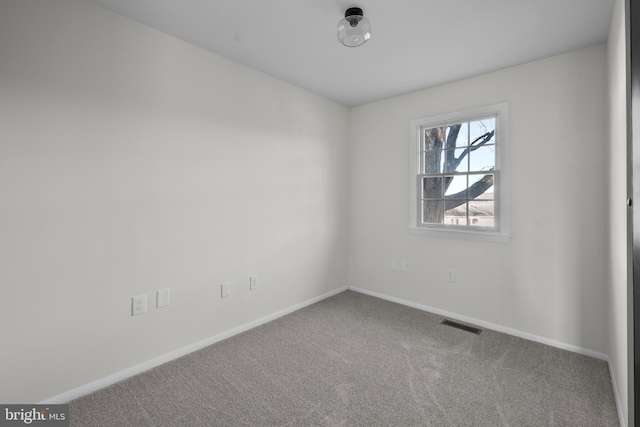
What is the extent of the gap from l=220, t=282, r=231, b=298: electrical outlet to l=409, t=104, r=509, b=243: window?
206 cm

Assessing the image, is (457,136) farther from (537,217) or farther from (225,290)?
(225,290)

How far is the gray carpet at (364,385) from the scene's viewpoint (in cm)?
176

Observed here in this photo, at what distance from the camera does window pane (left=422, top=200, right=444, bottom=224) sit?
3.40 meters

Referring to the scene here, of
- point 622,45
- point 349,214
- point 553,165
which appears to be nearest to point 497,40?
point 622,45

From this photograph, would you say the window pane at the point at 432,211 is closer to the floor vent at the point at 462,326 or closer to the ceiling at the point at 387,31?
the floor vent at the point at 462,326

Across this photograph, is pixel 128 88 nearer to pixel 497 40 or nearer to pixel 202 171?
pixel 202 171

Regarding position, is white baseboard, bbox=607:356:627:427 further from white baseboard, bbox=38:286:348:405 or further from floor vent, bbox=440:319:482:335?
white baseboard, bbox=38:286:348:405

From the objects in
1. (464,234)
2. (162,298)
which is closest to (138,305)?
(162,298)

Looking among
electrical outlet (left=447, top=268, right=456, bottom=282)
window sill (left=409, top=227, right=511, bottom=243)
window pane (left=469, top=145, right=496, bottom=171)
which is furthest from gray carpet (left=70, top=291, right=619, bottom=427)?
window pane (left=469, top=145, right=496, bottom=171)

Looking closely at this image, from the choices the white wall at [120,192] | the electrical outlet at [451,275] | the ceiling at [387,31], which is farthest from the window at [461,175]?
the white wall at [120,192]

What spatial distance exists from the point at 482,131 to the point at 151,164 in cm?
300

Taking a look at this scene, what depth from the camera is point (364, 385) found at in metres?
2.06

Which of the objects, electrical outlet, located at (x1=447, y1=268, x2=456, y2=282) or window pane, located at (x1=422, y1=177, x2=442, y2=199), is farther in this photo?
window pane, located at (x1=422, y1=177, x2=442, y2=199)

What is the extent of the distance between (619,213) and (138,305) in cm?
313
